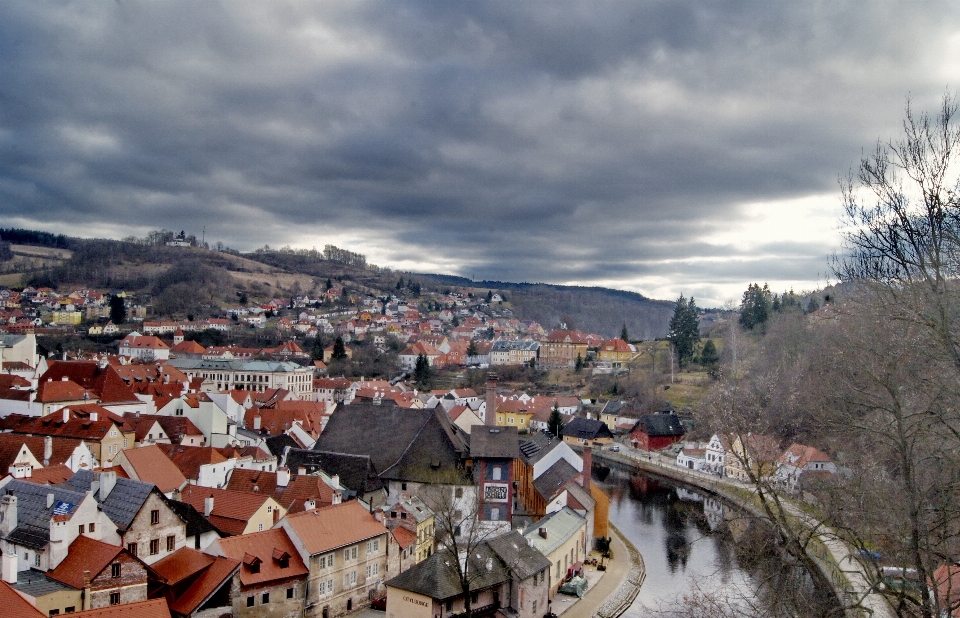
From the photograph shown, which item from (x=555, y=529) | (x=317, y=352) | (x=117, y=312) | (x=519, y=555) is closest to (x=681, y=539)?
(x=555, y=529)

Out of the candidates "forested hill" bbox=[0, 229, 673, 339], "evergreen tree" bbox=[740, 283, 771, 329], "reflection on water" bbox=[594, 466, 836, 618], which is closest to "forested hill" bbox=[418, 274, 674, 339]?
"forested hill" bbox=[0, 229, 673, 339]

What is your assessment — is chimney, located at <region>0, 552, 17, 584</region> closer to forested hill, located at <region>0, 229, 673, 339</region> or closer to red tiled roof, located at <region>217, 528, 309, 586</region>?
red tiled roof, located at <region>217, 528, 309, 586</region>

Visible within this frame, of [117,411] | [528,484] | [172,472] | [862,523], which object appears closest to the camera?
[862,523]

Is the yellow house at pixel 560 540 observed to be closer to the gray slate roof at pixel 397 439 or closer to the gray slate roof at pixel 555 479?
the gray slate roof at pixel 555 479

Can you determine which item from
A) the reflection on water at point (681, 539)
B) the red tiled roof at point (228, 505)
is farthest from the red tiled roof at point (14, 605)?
the reflection on water at point (681, 539)

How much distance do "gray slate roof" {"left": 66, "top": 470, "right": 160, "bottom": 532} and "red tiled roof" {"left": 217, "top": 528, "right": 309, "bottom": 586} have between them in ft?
7.07

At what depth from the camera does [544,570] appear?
20.3 m

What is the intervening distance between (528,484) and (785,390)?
16.0 meters

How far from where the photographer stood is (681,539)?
2872 cm

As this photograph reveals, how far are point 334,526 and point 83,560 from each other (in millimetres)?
6354

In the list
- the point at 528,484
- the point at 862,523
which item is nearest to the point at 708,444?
the point at 528,484

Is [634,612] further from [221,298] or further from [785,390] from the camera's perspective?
[221,298]

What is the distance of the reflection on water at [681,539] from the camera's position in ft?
62.8

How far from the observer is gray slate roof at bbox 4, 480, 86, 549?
15.3 m
